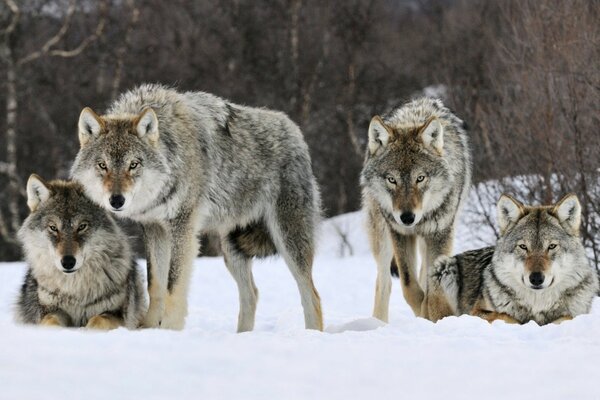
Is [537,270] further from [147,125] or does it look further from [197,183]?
[147,125]

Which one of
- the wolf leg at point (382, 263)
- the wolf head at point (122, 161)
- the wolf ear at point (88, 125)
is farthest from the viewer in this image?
the wolf leg at point (382, 263)

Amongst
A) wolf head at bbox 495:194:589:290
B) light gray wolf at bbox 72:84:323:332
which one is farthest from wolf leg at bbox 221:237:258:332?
wolf head at bbox 495:194:589:290

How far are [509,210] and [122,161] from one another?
99.9 inches

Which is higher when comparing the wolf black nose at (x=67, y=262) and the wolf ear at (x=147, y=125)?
the wolf ear at (x=147, y=125)

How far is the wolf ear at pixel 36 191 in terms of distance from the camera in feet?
19.0

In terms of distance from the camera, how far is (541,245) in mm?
Result: 5734

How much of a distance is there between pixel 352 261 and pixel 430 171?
5348mm

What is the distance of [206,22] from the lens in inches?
787

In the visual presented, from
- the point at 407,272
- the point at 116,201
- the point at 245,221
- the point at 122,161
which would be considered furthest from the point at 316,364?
the point at 407,272

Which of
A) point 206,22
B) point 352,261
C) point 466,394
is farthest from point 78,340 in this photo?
point 206,22

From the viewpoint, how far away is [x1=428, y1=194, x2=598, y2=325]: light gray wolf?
572 centimetres

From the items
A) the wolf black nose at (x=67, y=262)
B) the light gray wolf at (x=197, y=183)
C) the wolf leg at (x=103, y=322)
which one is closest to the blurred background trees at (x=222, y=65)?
the light gray wolf at (x=197, y=183)

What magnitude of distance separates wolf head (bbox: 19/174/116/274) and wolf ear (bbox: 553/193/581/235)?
288 centimetres

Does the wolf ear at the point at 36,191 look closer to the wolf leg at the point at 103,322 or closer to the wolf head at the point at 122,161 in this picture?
the wolf head at the point at 122,161
